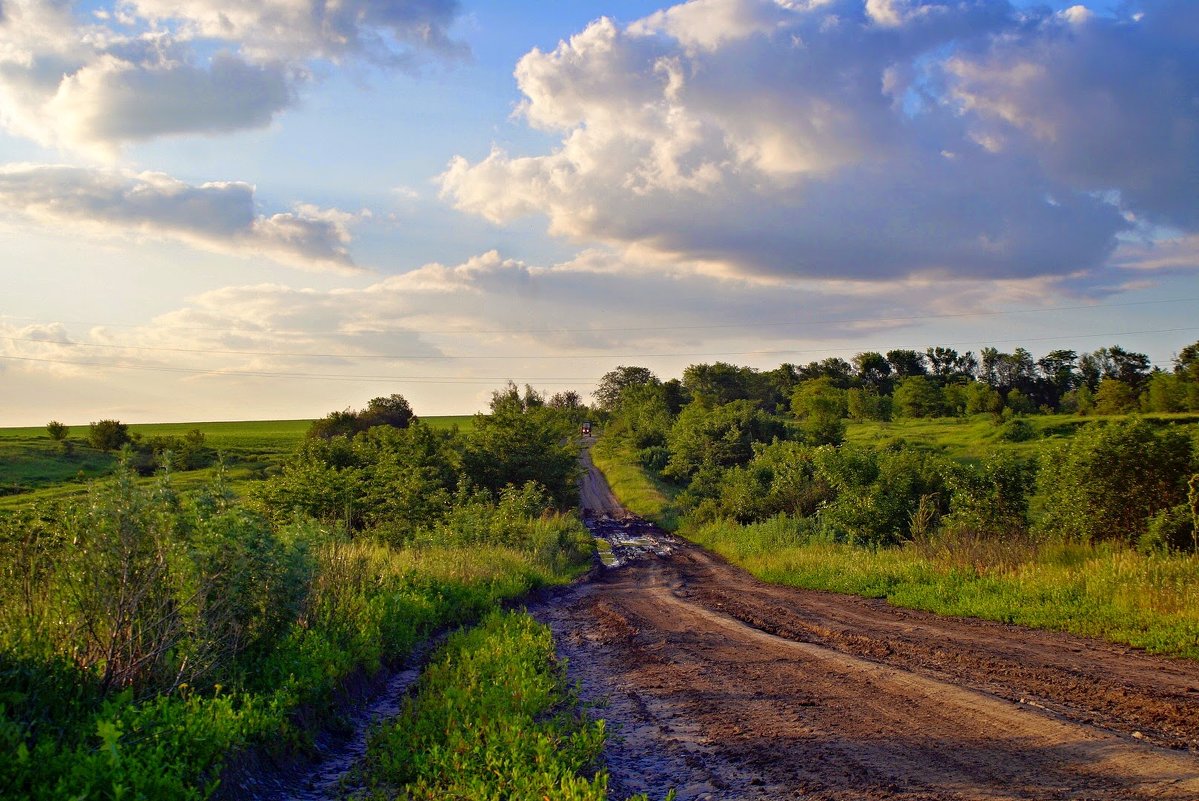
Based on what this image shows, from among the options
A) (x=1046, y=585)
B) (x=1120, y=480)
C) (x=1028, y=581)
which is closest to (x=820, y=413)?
(x=1120, y=480)

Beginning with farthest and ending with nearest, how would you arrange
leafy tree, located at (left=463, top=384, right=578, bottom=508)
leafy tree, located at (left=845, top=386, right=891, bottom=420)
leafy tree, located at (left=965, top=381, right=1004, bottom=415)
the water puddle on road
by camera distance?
1. leafy tree, located at (left=845, top=386, right=891, bottom=420)
2. leafy tree, located at (left=965, top=381, right=1004, bottom=415)
3. leafy tree, located at (left=463, top=384, right=578, bottom=508)
4. the water puddle on road

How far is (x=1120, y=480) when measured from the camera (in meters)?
17.1

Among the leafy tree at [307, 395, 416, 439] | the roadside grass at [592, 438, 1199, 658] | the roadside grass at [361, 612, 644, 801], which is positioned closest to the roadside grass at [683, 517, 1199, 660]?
the roadside grass at [592, 438, 1199, 658]

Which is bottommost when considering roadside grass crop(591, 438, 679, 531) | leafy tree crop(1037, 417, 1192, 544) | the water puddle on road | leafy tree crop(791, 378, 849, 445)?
the water puddle on road

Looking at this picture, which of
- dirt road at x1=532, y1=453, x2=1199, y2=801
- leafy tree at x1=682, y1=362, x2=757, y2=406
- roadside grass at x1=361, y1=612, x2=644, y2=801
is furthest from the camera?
leafy tree at x1=682, y1=362, x2=757, y2=406

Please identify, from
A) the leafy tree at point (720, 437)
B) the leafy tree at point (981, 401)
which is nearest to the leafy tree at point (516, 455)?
the leafy tree at point (720, 437)

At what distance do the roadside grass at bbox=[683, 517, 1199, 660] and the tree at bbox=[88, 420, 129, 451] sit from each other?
2568 inches

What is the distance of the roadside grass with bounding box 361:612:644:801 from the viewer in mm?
5453

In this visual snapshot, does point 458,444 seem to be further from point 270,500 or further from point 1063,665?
point 1063,665

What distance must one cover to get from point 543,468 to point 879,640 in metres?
28.8

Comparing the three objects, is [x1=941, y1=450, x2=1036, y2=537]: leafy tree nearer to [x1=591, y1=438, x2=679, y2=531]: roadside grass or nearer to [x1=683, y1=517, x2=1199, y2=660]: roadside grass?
[x1=683, y1=517, x2=1199, y2=660]: roadside grass

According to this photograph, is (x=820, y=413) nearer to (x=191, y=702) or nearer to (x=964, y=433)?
(x=964, y=433)

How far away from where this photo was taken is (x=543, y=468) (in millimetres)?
39156

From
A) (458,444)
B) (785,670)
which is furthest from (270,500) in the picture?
(785,670)
